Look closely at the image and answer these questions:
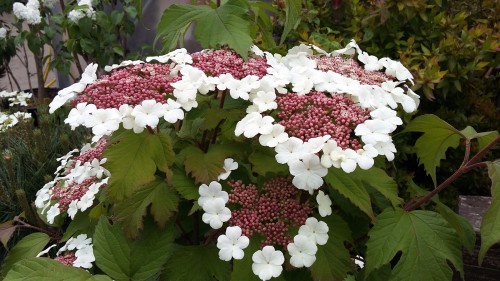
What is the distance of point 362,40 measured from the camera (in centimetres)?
226

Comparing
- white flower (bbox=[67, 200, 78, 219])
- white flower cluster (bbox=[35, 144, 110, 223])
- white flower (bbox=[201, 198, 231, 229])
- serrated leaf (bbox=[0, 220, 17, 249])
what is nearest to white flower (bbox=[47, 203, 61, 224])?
white flower cluster (bbox=[35, 144, 110, 223])

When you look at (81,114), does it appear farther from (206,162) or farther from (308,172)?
(308,172)

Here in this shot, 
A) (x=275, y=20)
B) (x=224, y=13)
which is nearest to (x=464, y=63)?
(x=275, y=20)

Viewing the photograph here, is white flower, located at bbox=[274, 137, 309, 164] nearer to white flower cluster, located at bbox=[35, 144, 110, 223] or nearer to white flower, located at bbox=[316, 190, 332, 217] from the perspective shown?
white flower, located at bbox=[316, 190, 332, 217]

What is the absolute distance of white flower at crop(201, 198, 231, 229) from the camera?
2.77 feet

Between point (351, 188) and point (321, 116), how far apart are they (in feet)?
0.44

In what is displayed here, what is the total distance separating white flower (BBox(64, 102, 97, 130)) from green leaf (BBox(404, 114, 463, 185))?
0.64m

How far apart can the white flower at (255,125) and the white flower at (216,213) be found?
0.39 ft

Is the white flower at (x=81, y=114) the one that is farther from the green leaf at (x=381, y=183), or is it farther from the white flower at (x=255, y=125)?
Result: the green leaf at (x=381, y=183)

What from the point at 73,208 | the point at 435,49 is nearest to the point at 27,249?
the point at 73,208

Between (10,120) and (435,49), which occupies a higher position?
(435,49)

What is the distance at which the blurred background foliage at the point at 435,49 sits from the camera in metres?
2.12

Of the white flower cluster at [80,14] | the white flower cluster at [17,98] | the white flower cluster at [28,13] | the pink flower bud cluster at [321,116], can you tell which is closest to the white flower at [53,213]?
the pink flower bud cluster at [321,116]

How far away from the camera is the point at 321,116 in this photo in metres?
0.88
